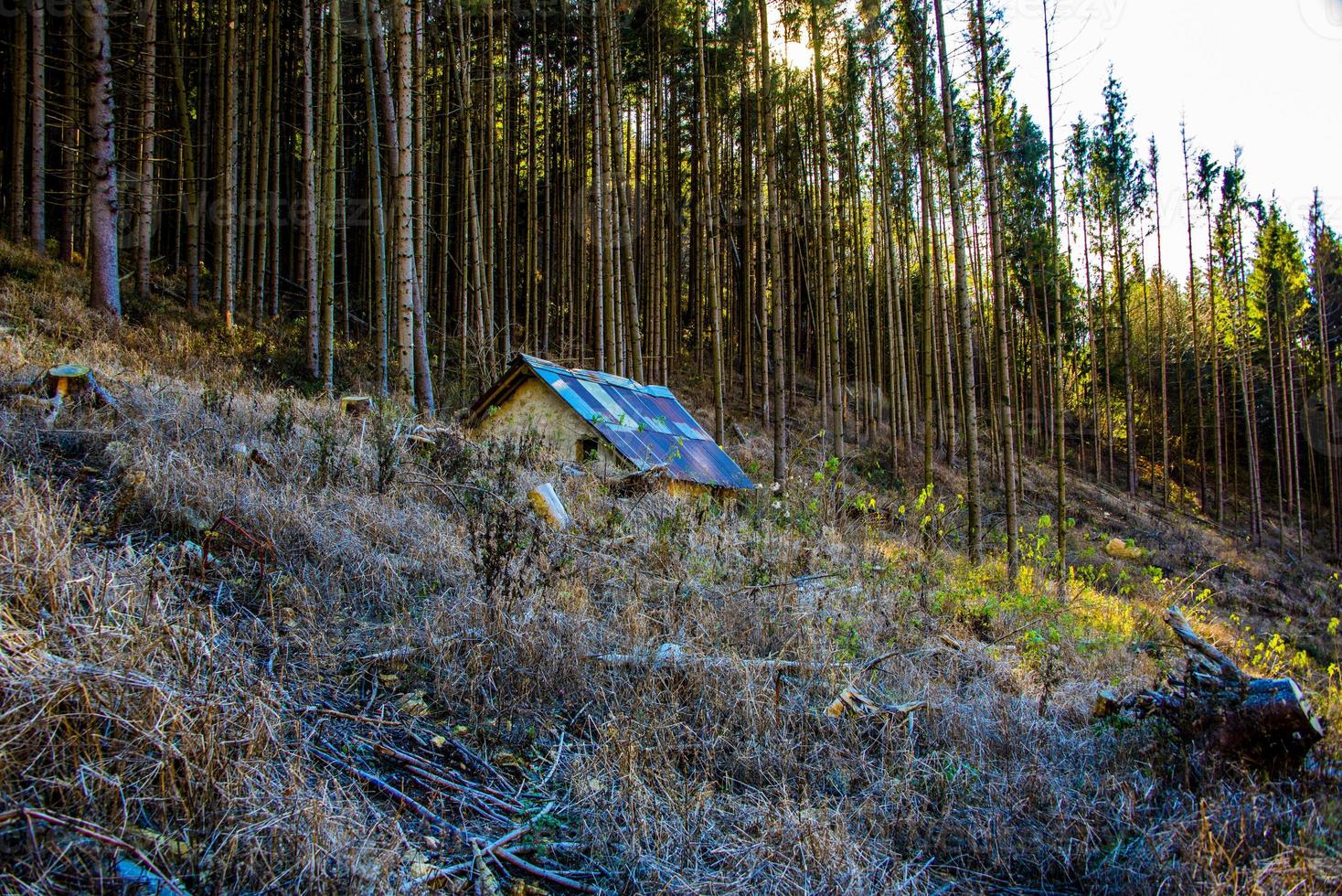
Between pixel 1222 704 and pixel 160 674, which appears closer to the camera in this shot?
pixel 160 674

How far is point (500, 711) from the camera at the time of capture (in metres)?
2.79

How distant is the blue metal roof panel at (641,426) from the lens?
7.68m

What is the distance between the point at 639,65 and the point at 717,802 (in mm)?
19522

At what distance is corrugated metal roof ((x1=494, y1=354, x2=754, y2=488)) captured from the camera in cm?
768

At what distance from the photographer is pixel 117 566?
2635mm

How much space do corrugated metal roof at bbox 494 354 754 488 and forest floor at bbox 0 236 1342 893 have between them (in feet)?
8.03

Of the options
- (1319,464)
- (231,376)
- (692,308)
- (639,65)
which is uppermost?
(639,65)

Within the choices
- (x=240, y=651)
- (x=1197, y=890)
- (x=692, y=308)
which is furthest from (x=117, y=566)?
(x=692, y=308)

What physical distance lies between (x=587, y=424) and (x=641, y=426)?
0.70 metres

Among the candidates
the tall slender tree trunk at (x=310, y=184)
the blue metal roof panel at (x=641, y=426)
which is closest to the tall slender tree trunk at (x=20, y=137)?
the tall slender tree trunk at (x=310, y=184)

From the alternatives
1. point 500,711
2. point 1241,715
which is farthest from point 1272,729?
point 500,711

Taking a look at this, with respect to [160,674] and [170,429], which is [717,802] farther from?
[170,429]

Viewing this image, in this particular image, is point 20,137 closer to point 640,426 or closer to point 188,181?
point 188,181

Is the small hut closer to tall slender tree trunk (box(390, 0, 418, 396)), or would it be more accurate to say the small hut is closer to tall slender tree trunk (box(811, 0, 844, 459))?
tall slender tree trunk (box(390, 0, 418, 396))
